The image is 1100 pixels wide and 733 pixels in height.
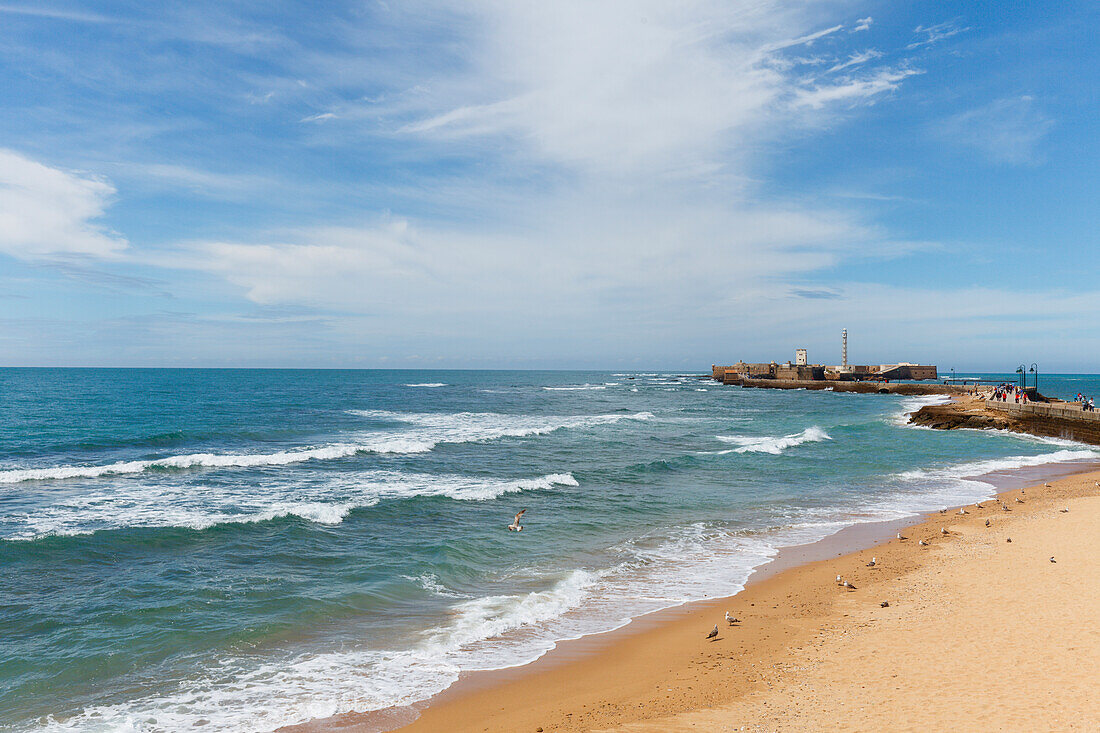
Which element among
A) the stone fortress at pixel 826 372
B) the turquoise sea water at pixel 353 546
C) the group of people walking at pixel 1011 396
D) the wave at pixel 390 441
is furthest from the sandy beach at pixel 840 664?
the stone fortress at pixel 826 372

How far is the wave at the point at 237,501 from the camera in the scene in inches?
605

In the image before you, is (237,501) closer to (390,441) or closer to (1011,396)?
(390,441)

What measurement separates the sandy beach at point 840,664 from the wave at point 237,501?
1005 centimetres

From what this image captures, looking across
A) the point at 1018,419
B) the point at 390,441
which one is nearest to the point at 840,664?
the point at 390,441

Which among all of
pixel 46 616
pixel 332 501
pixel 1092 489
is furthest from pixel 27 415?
pixel 1092 489

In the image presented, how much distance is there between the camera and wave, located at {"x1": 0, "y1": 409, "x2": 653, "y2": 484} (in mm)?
22109

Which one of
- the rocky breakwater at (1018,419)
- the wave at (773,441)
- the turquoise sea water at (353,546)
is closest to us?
the turquoise sea water at (353,546)

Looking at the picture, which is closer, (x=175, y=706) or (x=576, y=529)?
(x=175, y=706)

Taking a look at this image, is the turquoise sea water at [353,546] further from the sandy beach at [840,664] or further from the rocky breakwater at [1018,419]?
the rocky breakwater at [1018,419]

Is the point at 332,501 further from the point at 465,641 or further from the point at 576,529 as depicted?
the point at 465,641

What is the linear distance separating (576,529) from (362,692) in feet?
29.2

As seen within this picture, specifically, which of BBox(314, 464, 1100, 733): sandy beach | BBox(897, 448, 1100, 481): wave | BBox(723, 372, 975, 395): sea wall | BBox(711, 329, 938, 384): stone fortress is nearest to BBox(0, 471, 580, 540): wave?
BBox(314, 464, 1100, 733): sandy beach

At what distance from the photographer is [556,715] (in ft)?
23.3

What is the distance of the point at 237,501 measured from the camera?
59.8 ft
